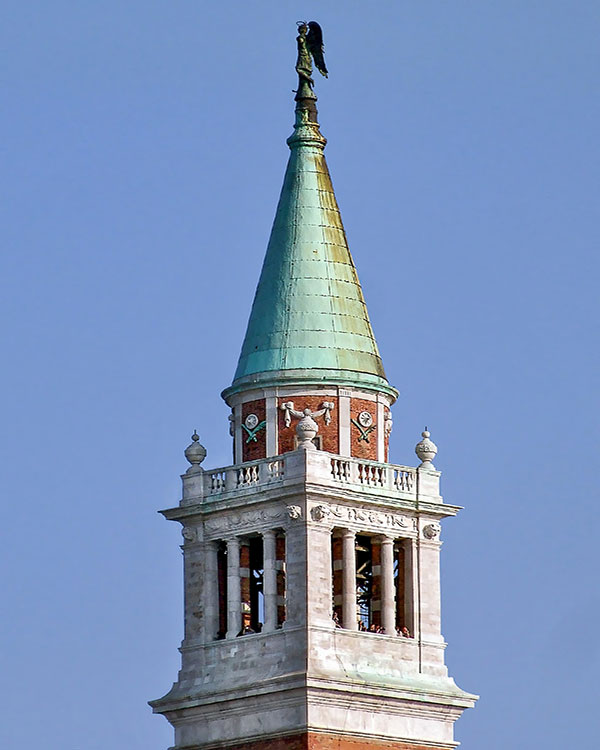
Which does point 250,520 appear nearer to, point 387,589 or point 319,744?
point 387,589

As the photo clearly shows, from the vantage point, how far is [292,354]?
90.1 metres

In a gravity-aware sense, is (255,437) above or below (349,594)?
above

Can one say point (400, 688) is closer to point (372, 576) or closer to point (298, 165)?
point (372, 576)

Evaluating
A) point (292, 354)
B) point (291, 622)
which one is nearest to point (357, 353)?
point (292, 354)

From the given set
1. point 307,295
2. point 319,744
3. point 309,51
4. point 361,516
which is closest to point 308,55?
point 309,51

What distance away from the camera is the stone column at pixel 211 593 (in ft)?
294

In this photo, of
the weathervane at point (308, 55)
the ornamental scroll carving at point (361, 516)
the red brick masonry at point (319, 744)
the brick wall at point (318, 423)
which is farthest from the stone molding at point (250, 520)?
the weathervane at point (308, 55)

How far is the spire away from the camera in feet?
295

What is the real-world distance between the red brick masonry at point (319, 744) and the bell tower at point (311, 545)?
0.04m

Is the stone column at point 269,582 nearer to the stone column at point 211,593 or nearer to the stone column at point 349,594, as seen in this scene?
the stone column at point 349,594

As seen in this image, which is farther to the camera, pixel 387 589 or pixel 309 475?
pixel 387 589

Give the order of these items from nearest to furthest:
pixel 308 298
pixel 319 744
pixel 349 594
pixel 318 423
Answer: pixel 319 744 → pixel 349 594 → pixel 318 423 → pixel 308 298

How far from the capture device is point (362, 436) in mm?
90312

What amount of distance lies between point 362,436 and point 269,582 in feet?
17.3
